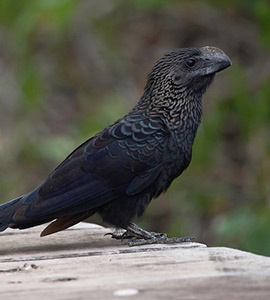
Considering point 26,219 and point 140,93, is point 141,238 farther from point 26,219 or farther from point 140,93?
point 140,93

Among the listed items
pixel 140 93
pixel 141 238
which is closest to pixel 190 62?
pixel 141 238

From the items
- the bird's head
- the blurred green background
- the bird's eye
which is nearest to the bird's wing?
the bird's head

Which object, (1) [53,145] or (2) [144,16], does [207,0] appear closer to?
Result: (1) [53,145]

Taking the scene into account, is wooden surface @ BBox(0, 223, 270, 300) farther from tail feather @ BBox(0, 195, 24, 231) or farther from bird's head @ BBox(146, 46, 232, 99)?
bird's head @ BBox(146, 46, 232, 99)

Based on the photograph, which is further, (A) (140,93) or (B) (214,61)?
(A) (140,93)

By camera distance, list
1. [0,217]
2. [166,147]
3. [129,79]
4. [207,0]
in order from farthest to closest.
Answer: [129,79]
[207,0]
[166,147]
[0,217]

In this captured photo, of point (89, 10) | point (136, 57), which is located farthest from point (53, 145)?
point (136, 57)
